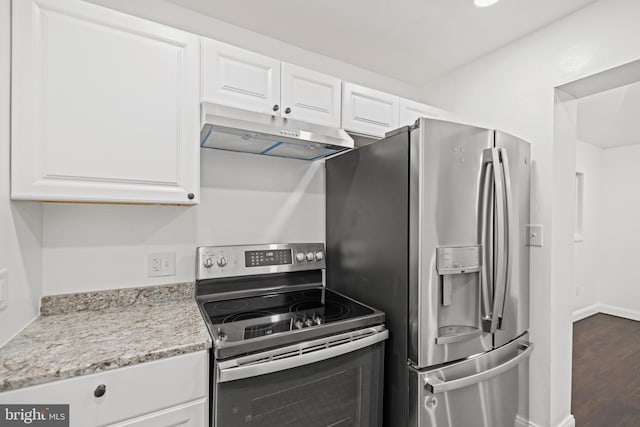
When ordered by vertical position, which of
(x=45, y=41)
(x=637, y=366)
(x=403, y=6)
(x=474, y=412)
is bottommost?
(x=637, y=366)

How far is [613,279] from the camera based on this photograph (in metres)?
4.52

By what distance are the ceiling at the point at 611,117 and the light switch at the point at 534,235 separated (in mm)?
1525

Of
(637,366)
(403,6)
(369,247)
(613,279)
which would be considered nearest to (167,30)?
(403,6)

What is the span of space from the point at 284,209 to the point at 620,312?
5295 millimetres

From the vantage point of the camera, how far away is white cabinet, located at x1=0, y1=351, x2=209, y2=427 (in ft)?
2.93

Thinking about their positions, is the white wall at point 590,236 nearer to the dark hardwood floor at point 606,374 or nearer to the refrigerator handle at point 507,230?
the dark hardwood floor at point 606,374

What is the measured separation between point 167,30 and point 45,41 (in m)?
0.43

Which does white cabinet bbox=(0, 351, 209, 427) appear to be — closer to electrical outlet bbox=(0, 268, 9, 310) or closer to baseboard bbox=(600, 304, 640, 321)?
electrical outlet bbox=(0, 268, 9, 310)

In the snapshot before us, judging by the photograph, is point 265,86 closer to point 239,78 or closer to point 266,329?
point 239,78

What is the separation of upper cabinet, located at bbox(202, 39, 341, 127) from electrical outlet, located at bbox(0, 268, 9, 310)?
974mm

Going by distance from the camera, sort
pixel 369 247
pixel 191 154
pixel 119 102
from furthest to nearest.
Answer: pixel 369 247, pixel 191 154, pixel 119 102

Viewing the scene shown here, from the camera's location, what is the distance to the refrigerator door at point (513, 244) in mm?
1541

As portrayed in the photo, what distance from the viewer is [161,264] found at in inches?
64.9

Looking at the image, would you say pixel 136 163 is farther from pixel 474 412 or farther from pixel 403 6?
pixel 474 412
